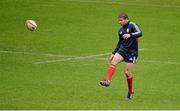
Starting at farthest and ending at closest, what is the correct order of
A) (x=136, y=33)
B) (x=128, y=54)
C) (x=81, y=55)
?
1. (x=81, y=55)
2. (x=128, y=54)
3. (x=136, y=33)

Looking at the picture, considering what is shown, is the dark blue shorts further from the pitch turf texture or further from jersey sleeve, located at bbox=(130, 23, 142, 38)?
the pitch turf texture

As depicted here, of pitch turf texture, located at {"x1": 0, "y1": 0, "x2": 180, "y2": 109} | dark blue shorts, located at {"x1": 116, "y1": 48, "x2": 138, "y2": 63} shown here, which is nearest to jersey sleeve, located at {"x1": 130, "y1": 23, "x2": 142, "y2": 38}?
dark blue shorts, located at {"x1": 116, "y1": 48, "x2": 138, "y2": 63}

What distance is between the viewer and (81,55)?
3075 centimetres

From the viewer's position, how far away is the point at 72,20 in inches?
1640

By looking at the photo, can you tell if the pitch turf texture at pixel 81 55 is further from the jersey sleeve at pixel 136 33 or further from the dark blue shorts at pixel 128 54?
the jersey sleeve at pixel 136 33

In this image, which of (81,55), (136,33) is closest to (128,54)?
(136,33)

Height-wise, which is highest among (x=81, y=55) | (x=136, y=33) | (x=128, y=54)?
(x=81, y=55)

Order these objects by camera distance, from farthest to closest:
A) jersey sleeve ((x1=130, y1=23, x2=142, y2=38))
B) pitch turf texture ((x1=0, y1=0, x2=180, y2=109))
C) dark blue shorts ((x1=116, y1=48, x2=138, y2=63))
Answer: dark blue shorts ((x1=116, y1=48, x2=138, y2=63)) → jersey sleeve ((x1=130, y1=23, x2=142, y2=38)) → pitch turf texture ((x1=0, y1=0, x2=180, y2=109))

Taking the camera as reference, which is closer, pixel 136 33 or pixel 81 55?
pixel 136 33

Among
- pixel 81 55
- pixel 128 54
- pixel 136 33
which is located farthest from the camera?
pixel 81 55

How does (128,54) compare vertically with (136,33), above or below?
below

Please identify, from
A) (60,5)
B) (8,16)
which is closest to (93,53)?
(8,16)

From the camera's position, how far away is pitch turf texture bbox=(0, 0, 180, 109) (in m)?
21.8

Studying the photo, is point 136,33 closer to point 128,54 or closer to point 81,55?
point 128,54
